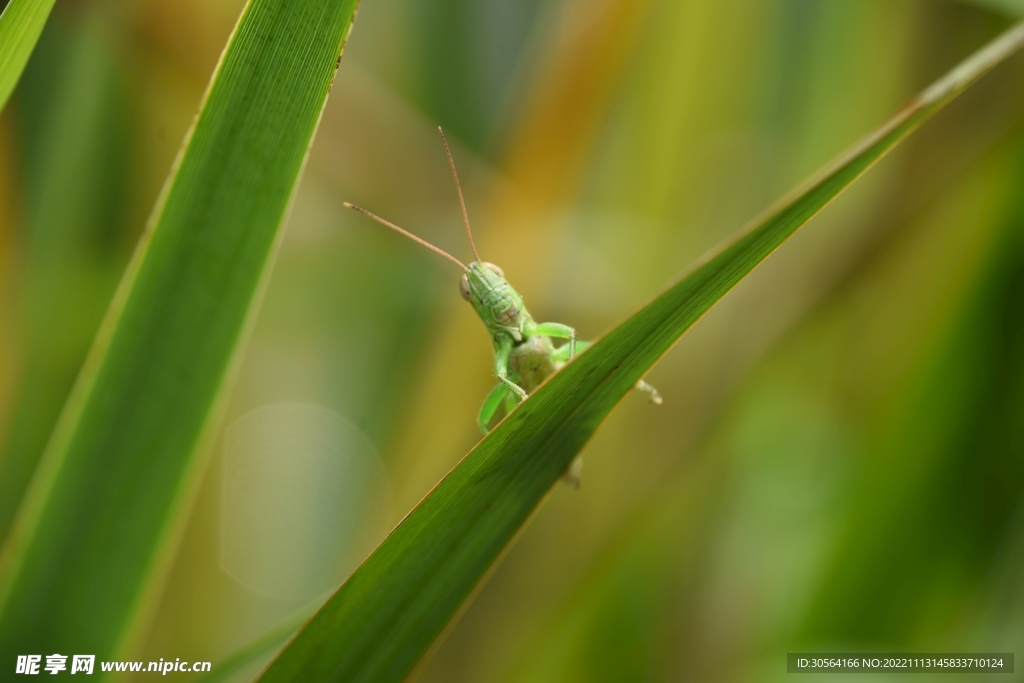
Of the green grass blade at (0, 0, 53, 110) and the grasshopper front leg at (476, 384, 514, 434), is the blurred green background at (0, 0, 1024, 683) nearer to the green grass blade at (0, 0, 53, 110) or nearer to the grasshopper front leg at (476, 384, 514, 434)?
the grasshopper front leg at (476, 384, 514, 434)

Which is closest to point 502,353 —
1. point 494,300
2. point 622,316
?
point 494,300

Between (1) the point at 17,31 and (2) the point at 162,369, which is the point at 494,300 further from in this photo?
(1) the point at 17,31

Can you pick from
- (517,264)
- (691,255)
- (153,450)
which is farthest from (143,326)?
(691,255)

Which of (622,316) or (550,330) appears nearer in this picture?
(550,330)

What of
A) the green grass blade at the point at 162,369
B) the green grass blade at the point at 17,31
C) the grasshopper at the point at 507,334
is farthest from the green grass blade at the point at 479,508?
the green grass blade at the point at 17,31

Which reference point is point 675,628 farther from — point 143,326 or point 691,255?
point 143,326

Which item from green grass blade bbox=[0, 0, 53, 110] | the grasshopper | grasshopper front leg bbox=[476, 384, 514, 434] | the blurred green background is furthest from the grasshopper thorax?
green grass blade bbox=[0, 0, 53, 110]
